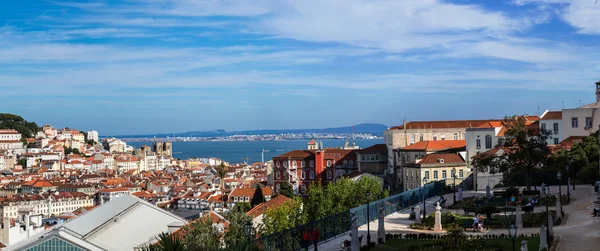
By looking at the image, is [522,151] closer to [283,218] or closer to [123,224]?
[283,218]

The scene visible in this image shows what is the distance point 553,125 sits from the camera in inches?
2031

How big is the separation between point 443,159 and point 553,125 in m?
9.16

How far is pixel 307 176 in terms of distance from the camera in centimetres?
7900

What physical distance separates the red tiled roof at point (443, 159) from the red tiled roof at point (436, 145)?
330 centimetres

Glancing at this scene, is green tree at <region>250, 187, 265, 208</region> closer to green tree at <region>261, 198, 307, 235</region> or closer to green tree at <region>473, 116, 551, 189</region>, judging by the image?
green tree at <region>261, 198, 307, 235</region>

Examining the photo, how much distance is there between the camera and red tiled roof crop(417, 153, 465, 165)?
5638 centimetres

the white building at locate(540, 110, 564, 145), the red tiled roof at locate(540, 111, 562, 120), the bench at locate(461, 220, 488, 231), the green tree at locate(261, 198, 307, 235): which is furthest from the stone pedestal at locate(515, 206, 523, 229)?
the red tiled roof at locate(540, 111, 562, 120)

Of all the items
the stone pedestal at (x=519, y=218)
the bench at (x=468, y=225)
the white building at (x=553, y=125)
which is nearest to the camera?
the stone pedestal at (x=519, y=218)

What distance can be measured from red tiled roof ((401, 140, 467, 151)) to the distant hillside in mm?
140347

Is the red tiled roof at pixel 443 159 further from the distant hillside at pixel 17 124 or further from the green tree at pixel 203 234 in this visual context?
the distant hillside at pixel 17 124

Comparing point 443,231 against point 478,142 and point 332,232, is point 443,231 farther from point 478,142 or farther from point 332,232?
point 478,142

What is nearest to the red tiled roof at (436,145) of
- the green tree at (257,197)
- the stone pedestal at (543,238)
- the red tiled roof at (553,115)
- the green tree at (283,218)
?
the red tiled roof at (553,115)

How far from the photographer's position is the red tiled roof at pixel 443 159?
185ft

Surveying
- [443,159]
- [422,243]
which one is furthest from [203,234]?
[443,159]
